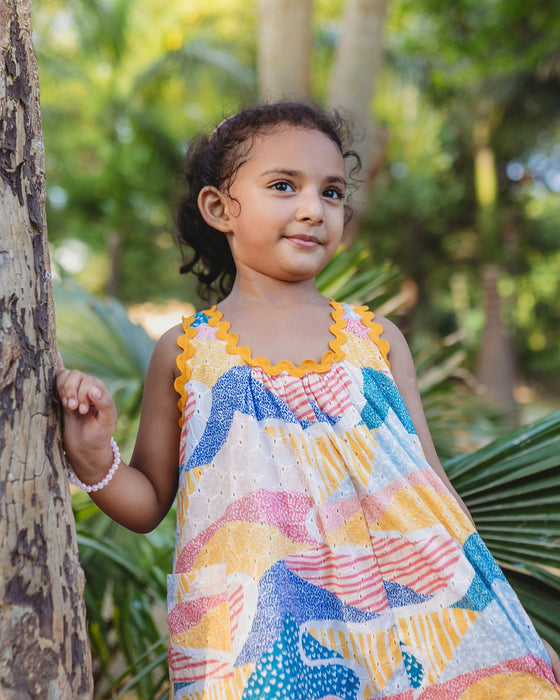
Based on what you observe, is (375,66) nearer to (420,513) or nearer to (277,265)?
(277,265)

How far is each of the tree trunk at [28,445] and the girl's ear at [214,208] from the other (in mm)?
488

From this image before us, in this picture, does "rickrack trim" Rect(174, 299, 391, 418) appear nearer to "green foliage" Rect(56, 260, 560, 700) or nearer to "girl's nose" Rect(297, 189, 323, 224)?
"girl's nose" Rect(297, 189, 323, 224)

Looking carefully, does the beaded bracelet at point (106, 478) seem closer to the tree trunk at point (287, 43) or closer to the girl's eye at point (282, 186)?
the girl's eye at point (282, 186)

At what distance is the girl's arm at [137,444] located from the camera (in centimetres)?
103

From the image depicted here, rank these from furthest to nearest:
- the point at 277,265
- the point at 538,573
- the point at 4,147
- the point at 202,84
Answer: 1. the point at 202,84
2. the point at 538,573
3. the point at 277,265
4. the point at 4,147

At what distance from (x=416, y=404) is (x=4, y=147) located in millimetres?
881

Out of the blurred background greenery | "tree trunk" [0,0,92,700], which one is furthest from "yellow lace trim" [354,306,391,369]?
the blurred background greenery

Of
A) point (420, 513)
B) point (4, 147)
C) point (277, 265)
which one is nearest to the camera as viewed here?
point (4, 147)

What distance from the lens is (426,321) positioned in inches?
690

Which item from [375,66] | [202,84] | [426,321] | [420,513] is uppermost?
[202,84]

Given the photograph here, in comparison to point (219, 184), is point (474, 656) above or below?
below

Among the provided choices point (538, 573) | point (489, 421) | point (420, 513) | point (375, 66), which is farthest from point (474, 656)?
point (375, 66)

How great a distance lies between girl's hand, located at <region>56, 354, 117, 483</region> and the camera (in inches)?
39.4

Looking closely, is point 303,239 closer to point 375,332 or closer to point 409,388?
point 375,332
